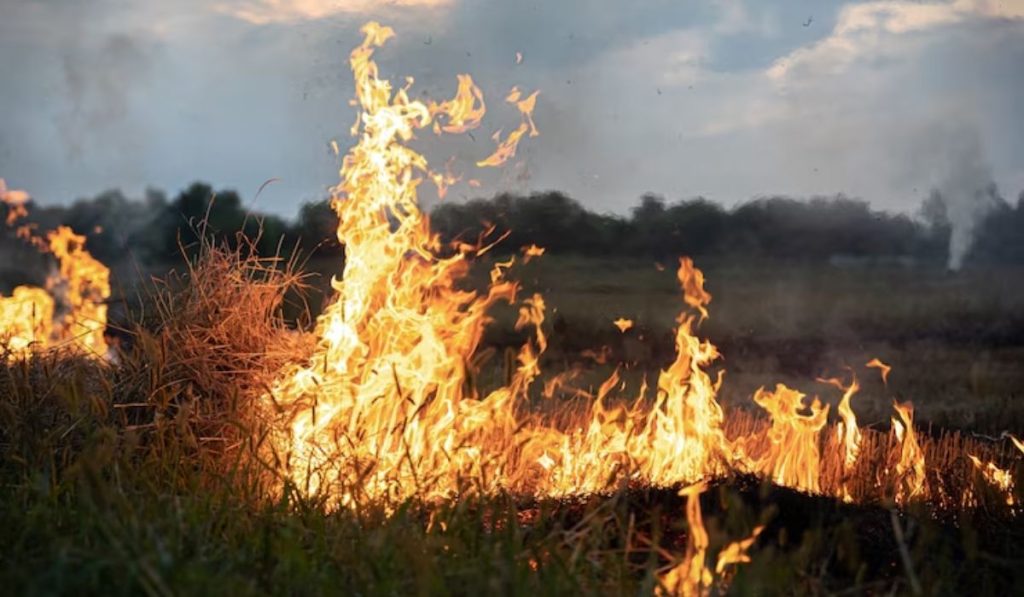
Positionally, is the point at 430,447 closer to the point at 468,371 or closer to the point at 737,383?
the point at 468,371

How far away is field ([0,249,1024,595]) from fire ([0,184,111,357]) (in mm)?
195

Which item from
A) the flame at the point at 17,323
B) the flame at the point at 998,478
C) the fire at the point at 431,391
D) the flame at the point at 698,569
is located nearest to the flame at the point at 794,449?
the fire at the point at 431,391

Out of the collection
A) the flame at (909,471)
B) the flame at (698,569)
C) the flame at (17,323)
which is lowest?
the flame at (698,569)

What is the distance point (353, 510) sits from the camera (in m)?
5.43

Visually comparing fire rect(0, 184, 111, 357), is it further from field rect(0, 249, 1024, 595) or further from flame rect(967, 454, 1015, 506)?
flame rect(967, 454, 1015, 506)

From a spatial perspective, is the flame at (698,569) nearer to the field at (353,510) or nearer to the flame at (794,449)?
the field at (353,510)

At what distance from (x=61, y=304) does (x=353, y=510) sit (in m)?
11.2

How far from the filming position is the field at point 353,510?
3.78 metres

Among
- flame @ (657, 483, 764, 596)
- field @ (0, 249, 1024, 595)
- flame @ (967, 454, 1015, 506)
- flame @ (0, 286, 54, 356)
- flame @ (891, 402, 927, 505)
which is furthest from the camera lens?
flame @ (0, 286, 54, 356)

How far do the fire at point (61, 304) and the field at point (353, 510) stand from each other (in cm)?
20

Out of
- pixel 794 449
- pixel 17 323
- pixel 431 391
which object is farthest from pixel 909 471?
pixel 17 323

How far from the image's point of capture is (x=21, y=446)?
637 centimetres

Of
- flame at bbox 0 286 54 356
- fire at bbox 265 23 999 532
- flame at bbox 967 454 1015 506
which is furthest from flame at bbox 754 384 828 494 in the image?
flame at bbox 0 286 54 356

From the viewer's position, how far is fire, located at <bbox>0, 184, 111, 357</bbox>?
721 cm
